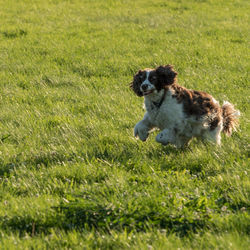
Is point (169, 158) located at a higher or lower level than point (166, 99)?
lower

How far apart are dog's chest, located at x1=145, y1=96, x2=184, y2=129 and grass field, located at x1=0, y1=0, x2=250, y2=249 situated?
0.35 m

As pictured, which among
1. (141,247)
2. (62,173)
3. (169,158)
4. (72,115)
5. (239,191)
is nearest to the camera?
(141,247)

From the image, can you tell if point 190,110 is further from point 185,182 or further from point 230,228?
point 230,228

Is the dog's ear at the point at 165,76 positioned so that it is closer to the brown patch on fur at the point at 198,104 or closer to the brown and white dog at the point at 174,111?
the brown and white dog at the point at 174,111

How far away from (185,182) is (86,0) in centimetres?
1712

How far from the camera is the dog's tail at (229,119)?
695 cm

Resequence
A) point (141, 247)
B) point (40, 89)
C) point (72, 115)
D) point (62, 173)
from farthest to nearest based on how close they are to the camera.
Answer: point (40, 89)
point (72, 115)
point (62, 173)
point (141, 247)

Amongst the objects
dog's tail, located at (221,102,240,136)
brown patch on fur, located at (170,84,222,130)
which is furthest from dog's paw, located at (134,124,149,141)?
dog's tail, located at (221,102,240,136)

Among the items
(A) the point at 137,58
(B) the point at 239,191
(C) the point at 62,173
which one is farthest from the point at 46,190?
(A) the point at 137,58

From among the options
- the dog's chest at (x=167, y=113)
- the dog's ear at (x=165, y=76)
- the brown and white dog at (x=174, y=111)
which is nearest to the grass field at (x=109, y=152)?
the brown and white dog at (x=174, y=111)

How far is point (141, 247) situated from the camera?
3736 mm

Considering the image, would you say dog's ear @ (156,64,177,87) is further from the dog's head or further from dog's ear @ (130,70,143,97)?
dog's ear @ (130,70,143,97)

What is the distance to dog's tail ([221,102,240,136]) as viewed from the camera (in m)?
6.95

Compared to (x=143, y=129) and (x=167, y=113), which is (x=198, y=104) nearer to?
(x=167, y=113)
